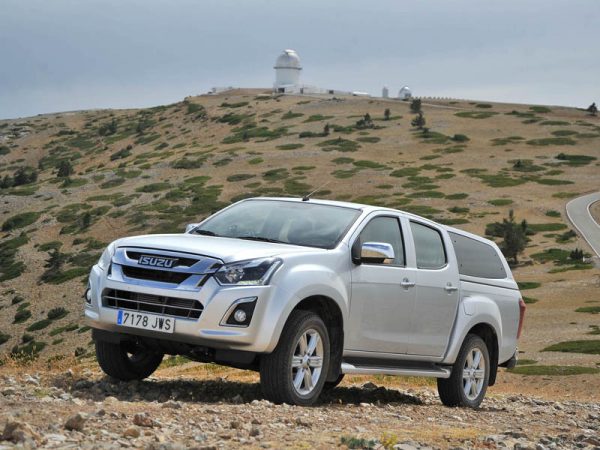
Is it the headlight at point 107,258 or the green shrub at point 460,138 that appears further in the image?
the green shrub at point 460,138

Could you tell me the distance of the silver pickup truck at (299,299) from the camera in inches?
311

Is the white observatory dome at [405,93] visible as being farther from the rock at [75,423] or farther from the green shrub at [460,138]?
the rock at [75,423]

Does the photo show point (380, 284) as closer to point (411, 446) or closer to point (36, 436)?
point (411, 446)

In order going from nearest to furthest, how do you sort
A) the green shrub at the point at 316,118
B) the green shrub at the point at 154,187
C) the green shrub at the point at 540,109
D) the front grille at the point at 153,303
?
the front grille at the point at 153,303 → the green shrub at the point at 154,187 → the green shrub at the point at 316,118 → the green shrub at the point at 540,109

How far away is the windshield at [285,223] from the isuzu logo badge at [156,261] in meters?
1.17

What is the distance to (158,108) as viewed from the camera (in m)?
142

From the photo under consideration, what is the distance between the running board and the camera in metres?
8.78

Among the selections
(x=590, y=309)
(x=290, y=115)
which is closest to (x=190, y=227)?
(x=590, y=309)

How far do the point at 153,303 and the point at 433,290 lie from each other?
10.3 ft

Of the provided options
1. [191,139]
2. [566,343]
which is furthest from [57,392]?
[191,139]

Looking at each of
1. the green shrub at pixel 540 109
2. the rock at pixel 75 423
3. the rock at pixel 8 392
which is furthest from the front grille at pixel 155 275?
the green shrub at pixel 540 109

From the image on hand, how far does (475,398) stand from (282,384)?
11.9 ft

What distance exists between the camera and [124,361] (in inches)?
371

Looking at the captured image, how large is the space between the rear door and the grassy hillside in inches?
624
